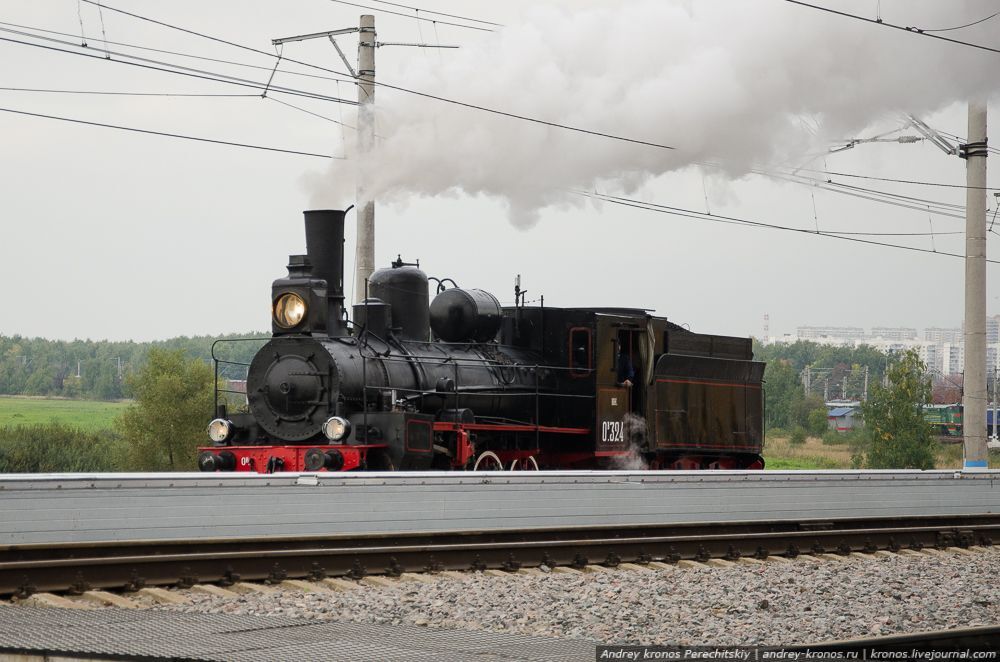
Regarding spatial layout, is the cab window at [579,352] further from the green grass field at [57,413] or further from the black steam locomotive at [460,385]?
the green grass field at [57,413]

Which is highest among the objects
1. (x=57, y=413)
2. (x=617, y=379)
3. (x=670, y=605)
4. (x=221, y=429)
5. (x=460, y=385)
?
(x=617, y=379)

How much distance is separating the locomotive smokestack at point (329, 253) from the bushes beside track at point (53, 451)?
22.2m

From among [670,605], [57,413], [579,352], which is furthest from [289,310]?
[57,413]

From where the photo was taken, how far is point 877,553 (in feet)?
45.1

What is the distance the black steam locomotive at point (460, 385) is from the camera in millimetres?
13469

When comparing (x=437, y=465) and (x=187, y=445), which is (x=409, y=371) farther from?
(x=187, y=445)

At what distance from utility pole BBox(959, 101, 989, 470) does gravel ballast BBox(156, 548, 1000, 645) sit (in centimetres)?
865

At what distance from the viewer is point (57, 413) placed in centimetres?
8162

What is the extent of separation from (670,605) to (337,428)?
539cm

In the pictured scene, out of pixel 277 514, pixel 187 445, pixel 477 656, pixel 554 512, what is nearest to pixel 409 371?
pixel 554 512

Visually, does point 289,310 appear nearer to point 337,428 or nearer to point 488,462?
point 337,428

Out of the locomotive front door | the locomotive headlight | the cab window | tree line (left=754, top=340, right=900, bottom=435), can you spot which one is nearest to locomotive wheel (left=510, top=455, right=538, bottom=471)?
the locomotive front door

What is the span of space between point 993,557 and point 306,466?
785cm

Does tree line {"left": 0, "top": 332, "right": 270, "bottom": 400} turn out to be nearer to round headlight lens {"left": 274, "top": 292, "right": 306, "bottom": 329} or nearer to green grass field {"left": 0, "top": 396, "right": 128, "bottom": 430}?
green grass field {"left": 0, "top": 396, "right": 128, "bottom": 430}
